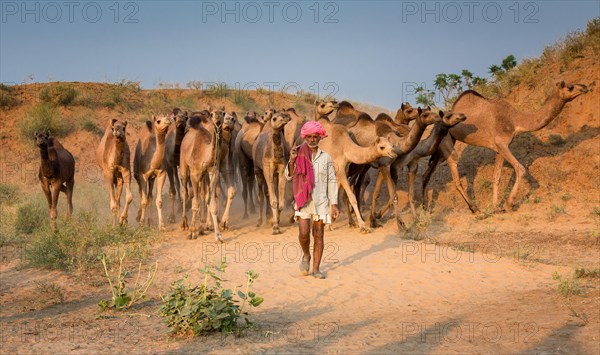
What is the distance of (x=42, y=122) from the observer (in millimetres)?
26375

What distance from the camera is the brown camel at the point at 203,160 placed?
479 inches

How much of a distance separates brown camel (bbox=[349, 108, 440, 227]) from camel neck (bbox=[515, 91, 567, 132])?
296 centimetres

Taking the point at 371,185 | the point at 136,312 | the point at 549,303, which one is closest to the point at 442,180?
the point at 371,185

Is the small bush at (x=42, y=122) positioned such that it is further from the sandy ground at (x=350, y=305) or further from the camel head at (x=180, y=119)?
the sandy ground at (x=350, y=305)

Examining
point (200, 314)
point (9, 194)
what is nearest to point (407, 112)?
point (200, 314)

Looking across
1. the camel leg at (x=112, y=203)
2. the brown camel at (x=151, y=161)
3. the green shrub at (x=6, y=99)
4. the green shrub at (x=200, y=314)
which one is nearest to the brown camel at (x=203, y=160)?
the brown camel at (x=151, y=161)

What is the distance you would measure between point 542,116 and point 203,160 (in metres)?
7.73

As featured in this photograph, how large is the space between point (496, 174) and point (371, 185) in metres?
4.18

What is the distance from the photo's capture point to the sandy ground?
241 inches

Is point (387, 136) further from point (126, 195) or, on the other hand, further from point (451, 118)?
point (126, 195)

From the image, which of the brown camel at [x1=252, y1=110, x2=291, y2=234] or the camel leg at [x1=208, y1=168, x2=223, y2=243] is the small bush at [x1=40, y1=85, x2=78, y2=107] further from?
the camel leg at [x1=208, y1=168, x2=223, y2=243]

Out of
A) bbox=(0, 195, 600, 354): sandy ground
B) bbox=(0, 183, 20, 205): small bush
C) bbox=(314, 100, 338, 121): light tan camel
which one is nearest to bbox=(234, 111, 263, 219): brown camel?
bbox=(314, 100, 338, 121): light tan camel

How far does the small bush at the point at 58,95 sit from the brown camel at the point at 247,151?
625 inches

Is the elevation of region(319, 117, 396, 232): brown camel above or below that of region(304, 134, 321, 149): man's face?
below
